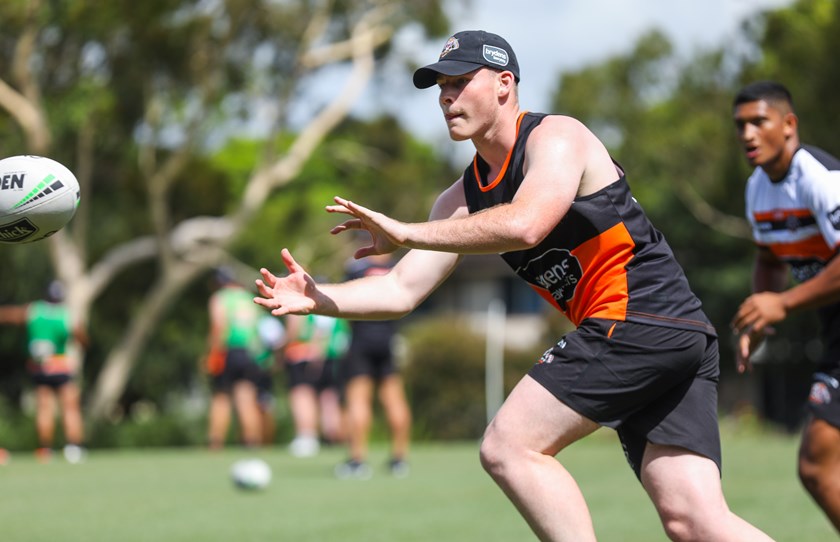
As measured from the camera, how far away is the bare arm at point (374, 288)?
4270 millimetres

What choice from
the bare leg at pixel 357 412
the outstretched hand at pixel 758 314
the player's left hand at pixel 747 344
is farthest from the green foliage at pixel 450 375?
the outstretched hand at pixel 758 314

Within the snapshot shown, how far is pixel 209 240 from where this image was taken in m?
28.0

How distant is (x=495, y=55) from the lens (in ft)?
13.8

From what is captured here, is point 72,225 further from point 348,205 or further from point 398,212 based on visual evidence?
point 348,205

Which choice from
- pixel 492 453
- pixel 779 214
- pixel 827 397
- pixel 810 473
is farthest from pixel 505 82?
pixel 810 473

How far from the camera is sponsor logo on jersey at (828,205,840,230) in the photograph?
206 inches

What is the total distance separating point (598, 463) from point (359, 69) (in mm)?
16610

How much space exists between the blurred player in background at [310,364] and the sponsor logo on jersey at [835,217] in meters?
10.7

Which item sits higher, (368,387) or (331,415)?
(368,387)

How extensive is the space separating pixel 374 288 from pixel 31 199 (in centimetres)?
134

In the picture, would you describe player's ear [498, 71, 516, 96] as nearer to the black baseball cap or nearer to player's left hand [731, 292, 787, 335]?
the black baseball cap

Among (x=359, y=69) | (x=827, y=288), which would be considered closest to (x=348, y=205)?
(x=827, y=288)

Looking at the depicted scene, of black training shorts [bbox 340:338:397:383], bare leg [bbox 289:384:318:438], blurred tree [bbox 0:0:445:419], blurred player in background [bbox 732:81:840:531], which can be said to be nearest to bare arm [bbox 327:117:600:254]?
blurred player in background [bbox 732:81:840:531]

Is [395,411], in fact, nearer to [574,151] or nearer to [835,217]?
[835,217]
